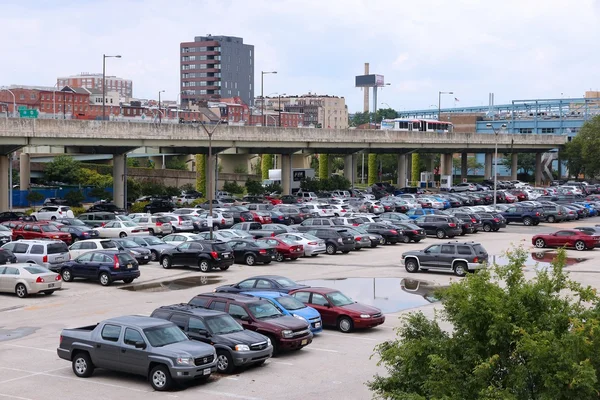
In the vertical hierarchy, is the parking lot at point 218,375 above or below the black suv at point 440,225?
below

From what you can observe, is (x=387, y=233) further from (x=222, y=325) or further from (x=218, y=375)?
(x=218, y=375)

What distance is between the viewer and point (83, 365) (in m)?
17.5

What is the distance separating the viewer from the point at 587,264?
3703cm

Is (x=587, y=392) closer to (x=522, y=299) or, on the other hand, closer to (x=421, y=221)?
(x=522, y=299)

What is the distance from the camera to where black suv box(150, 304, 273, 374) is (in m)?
17.6

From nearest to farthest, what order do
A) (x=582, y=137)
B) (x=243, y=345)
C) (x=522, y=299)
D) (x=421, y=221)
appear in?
(x=522, y=299), (x=243, y=345), (x=421, y=221), (x=582, y=137)

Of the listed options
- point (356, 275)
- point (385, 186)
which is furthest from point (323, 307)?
point (385, 186)

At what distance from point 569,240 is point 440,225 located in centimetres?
846

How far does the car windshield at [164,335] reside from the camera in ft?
55.2

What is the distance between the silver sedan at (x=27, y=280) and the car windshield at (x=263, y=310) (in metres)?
10.6

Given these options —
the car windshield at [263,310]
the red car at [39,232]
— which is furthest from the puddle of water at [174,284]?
the red car at [39,232]

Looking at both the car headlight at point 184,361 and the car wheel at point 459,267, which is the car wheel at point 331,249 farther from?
the car headlight at point 184,361

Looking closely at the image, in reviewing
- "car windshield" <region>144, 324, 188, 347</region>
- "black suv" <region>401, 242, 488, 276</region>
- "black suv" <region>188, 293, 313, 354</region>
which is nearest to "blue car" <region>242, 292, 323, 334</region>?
"black suv" <region>188, 293, 313, 354</region>

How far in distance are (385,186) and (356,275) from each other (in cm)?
6210
